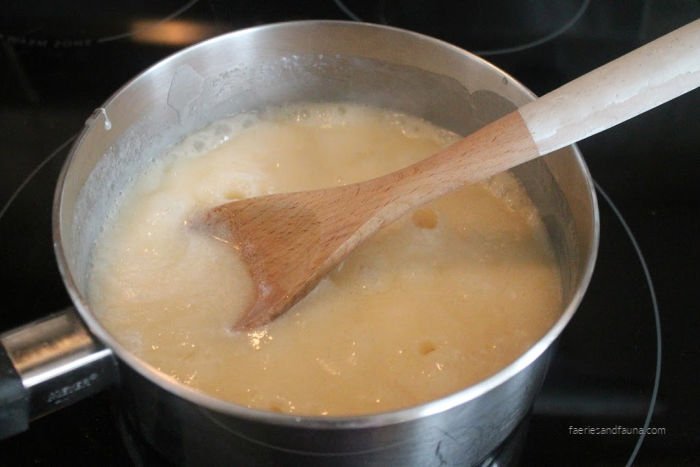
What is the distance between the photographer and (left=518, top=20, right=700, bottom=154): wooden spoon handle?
0.85 meters

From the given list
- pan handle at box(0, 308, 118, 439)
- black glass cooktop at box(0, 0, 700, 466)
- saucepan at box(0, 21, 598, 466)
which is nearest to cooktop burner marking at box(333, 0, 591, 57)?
black glass cooktop at box(0, 0, 700, 466)

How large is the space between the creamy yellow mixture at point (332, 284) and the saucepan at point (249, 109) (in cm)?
4

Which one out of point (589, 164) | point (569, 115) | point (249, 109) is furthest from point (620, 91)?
point (249, 109)

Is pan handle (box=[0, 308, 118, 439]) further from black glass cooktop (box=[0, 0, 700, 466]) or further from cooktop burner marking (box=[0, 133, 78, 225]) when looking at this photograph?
cooktop burner marking (box=[0, 133, 78, 225])

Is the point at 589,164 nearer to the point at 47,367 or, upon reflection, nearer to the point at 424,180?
the point at 424,180

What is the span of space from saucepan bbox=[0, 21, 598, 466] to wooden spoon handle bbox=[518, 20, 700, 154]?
8 cm

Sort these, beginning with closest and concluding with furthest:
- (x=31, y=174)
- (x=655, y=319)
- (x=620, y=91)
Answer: (x=620, y=91) → (x=655, y=319) → (x=31, y=174)

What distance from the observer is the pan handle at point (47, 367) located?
69cm

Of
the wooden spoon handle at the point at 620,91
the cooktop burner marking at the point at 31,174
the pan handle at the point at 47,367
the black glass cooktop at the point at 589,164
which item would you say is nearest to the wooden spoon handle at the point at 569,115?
the wooden spoon handle at the point at 620,91

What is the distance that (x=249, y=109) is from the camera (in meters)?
1.30

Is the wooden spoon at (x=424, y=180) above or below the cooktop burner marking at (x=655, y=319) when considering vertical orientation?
above

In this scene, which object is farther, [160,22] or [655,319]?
[160,22]

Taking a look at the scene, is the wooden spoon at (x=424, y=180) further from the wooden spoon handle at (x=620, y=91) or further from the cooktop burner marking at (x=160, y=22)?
the cooktop burner marking at (x=160, y=22)

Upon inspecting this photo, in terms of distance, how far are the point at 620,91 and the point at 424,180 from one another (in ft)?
0.79
